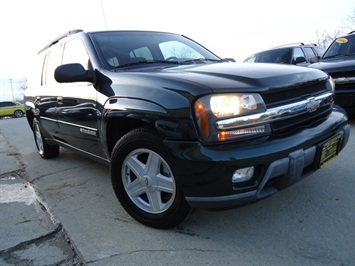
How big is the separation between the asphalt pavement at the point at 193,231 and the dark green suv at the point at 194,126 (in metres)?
0.24

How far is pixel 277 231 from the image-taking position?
2.29 metres

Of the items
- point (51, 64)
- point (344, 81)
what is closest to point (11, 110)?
point (51, 64)

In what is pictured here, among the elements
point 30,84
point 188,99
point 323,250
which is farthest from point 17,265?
point 30,84

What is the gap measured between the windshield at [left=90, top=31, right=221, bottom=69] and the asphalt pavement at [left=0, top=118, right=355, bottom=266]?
139 cm

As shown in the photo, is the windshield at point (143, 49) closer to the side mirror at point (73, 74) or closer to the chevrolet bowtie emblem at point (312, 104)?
the side mirror at point (73, 74)

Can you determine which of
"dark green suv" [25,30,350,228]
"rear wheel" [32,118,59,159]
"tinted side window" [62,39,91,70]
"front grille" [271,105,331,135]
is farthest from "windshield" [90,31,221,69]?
"rear wheel" [32,118,59,159]

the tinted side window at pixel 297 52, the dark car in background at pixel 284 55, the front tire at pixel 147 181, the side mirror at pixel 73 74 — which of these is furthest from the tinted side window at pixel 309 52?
the front tire at pixel 147 181

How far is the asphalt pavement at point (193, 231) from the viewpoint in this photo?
207cm

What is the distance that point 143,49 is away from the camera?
3.24 meters

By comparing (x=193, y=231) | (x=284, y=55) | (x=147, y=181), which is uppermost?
(x=284, y=55)

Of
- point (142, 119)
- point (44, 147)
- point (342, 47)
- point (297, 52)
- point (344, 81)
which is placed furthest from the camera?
point (297, 52)

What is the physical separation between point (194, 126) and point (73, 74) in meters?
1.35

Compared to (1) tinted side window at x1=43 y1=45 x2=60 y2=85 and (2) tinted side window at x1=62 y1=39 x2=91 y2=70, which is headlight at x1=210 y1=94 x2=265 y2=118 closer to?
(2) tinted side window at x1=62 y1=39 x2=91 y2=70

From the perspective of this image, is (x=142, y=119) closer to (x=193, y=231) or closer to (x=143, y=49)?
(x=193, y=231)
